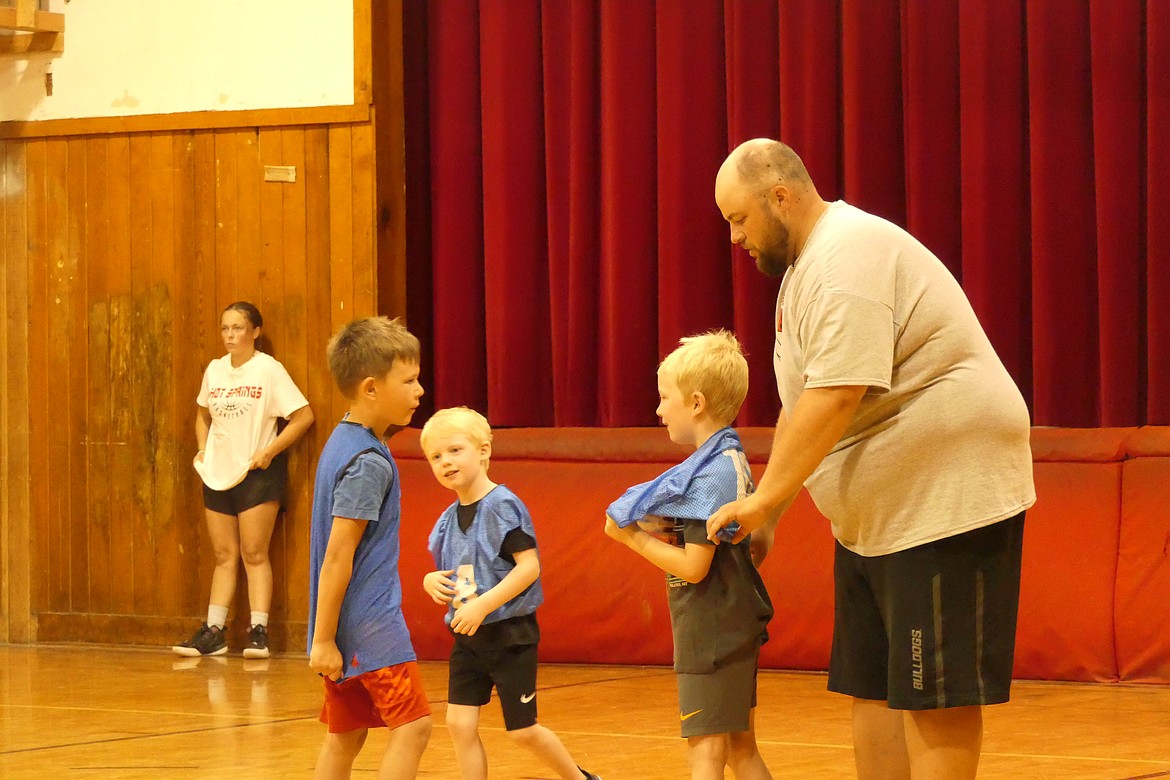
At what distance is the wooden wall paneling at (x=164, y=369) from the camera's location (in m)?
7.68

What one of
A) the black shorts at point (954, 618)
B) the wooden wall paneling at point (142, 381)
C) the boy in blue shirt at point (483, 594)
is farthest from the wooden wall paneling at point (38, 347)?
the black shorts at point (954, 618)

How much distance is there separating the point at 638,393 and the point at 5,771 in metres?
3.53

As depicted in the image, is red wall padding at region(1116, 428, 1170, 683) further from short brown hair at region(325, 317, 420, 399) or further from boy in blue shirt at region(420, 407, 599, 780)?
short brown hair at region(325, 317, 420, 399)

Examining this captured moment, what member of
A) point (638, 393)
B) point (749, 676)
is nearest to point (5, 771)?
point (749, 676)

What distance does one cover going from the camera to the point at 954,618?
9.46 ft

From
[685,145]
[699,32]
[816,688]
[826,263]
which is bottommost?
[816,688]

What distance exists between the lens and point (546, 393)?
24.5ft

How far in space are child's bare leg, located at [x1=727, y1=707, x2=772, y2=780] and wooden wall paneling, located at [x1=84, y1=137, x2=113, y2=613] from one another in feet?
17.2

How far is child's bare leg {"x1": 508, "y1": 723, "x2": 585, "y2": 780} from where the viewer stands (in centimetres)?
378

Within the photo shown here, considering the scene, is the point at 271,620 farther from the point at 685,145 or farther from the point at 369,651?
the point at 369,651

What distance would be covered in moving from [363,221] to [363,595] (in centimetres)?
417

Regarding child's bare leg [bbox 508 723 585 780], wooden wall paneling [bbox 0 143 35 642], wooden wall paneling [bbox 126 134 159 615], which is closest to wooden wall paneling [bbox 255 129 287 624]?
wooden wall paneling [bbox 126 134 159 615]

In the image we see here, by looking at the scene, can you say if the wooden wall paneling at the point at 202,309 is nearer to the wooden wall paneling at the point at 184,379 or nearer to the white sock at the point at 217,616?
the wooden wall paneling at the point at 184,379

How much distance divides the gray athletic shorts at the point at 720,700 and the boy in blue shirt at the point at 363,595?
609 millimetres
